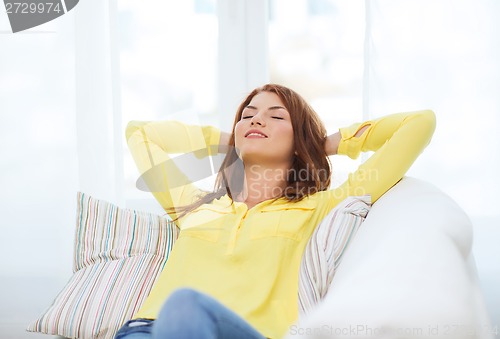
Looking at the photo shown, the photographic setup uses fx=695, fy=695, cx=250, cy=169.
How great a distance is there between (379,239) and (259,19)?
57.3 inches

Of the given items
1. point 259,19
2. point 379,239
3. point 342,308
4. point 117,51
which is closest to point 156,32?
point 117,51

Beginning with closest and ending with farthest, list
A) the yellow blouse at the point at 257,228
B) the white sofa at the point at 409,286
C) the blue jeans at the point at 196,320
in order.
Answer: the white sofa at the point at 409,286, the blue jeans at the point at 196,320, the yellow blouse at the point at 257,228

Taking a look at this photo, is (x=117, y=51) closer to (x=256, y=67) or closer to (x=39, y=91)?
(x=39, y=91)

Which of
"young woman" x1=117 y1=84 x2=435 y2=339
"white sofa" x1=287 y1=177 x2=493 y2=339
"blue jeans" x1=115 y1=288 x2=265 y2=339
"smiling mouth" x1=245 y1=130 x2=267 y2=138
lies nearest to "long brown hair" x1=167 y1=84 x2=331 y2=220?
"young woman" x1=117 y1=84 x2=435 y2=339

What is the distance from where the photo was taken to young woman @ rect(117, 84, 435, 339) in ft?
5.30

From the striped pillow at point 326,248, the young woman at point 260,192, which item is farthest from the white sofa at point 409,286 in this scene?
the young woman at point 260,192

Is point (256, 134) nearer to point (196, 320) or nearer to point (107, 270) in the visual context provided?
point (107, 270)

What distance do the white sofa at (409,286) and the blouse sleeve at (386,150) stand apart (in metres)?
0.22

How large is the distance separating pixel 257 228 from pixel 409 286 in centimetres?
68

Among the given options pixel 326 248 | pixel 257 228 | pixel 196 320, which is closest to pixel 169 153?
pixel 257 228

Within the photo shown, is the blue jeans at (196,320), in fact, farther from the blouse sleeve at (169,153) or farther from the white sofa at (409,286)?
the blouse sleeve at (169,153)

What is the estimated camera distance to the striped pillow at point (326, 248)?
1634 millimetres

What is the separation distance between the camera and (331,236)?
1.70 m

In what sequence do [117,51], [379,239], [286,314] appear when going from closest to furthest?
1. [379,239]
2. [286,314]
3. [117,51]
